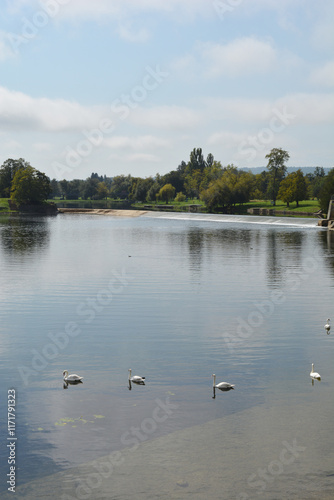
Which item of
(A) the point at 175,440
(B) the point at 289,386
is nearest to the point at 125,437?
(A) the point at 175,440

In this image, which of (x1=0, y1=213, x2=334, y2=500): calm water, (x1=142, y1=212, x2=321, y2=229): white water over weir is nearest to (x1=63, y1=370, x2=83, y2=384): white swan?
(x1=0, y1=213, x2=334, y2=500): calm water

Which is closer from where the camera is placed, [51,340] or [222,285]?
[51,340]

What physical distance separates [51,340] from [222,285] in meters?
20.2

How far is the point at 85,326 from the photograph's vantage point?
2956 centimetres

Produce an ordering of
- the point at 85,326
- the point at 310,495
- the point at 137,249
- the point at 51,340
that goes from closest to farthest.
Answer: the point at 310,495, the point at 51,340, the point at 85,326, the point at 137,249

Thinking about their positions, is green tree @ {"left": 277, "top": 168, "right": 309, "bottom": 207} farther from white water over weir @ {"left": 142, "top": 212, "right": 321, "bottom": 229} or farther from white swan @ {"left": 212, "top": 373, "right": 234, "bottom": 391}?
white swan @ {"left": 212, "top": 373, "right": 234, "bottom": 391}

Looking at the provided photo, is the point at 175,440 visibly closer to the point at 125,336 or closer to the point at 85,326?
the point at 125,336

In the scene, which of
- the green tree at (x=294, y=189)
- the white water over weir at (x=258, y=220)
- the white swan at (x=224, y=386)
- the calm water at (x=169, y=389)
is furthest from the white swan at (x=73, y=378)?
the green tree at (x=294, y=189)

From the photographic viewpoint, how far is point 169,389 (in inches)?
771

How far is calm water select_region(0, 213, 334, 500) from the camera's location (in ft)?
45.9

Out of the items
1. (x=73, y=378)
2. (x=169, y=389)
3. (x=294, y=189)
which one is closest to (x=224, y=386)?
(x=169, y=389)

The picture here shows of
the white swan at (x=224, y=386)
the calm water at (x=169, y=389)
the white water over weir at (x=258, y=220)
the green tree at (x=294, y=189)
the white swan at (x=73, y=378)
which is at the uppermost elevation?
the green tree at (x=294, y=189)

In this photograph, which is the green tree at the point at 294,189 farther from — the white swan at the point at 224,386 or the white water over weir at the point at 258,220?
the white swan at the point at 224,386

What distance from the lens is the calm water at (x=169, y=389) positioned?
14.0 meters
